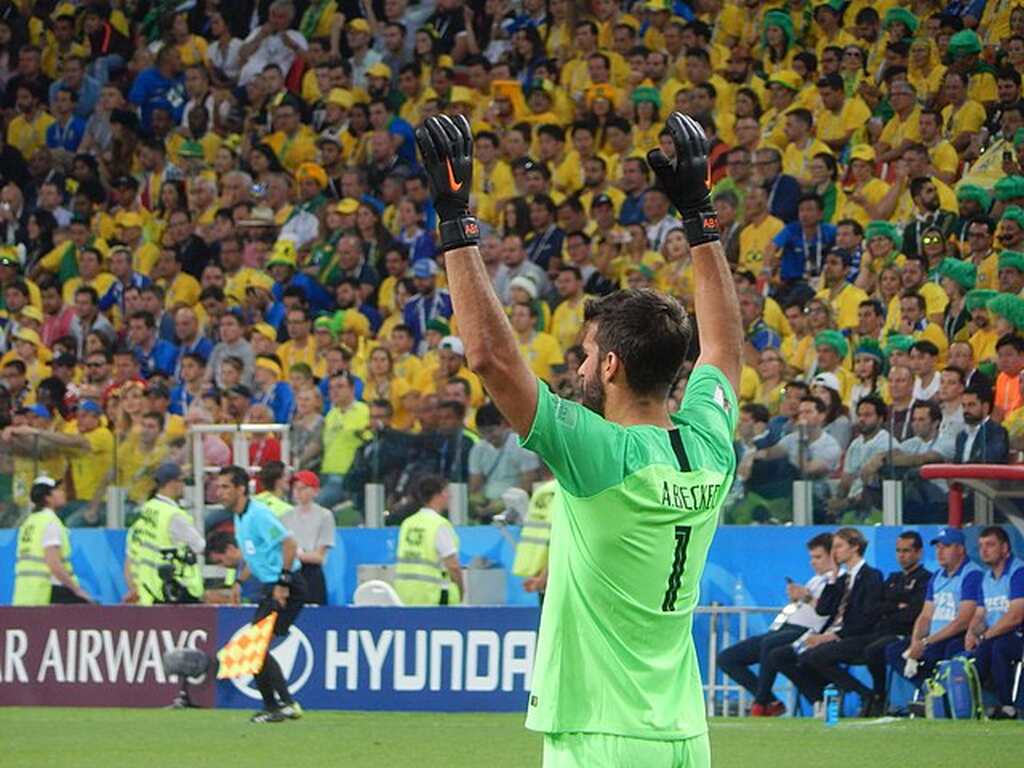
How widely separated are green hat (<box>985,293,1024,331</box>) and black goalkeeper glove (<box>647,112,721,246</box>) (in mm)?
12167

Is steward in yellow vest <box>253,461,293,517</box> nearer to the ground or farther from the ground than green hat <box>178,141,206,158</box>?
nearer to the ground

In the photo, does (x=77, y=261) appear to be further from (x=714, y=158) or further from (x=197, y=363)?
(x=714, y=158)

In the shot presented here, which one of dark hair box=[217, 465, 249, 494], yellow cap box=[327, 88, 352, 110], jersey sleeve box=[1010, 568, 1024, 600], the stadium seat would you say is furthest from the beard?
yellow cap box=[327, 88, 352, 110]

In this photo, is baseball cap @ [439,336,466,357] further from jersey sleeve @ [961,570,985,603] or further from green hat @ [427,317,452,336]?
jersey sleeve @ [961,570,985,603]

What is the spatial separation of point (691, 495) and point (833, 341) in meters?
13.1

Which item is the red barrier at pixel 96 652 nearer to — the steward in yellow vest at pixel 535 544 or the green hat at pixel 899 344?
the steward in yellow vest at pixel 535 544

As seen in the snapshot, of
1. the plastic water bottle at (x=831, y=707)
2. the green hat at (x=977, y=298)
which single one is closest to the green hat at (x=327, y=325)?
the green hat at (x=977, y=298)

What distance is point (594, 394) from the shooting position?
14.9 ft

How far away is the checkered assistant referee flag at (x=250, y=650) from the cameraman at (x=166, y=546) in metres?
2.36

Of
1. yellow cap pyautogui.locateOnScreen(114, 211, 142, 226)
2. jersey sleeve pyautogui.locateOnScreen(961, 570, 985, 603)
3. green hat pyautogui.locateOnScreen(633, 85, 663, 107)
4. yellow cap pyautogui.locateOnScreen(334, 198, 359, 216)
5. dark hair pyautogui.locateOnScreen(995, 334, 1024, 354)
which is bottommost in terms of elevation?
jersey sleeve pyautogui.locateOnScreen(961, 570, 985, 603)

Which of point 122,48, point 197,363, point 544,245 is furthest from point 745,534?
point 122,48

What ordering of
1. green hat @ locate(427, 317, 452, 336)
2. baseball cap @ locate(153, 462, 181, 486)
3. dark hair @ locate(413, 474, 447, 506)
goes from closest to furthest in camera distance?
dark hair @ locate(413, 474, 447, 506) < baseball cap @ locate(153, 462, 181, 486) < green hat @ locate(427, 317, 452, 336)

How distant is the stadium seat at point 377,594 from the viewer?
17547 mm

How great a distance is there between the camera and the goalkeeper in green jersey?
14.0 feet
